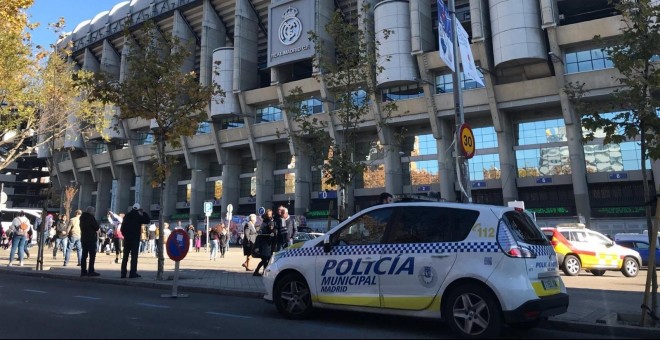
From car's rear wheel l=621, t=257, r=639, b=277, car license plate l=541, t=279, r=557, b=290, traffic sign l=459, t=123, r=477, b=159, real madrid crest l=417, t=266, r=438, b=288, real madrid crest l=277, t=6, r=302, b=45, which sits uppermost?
real madrid crest l=277, t=6, r=302, b=45

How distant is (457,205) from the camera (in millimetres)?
5871

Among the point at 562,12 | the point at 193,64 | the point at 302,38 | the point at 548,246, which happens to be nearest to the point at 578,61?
the point at 562,12

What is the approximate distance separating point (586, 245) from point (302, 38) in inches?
1241

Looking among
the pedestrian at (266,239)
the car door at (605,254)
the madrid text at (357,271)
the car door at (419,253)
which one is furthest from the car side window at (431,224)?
the car door at (605,254)

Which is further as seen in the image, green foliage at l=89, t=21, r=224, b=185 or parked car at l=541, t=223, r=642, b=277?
parked car at l=541, t=223, r=642, b=277

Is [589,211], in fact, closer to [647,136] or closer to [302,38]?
[302,38]

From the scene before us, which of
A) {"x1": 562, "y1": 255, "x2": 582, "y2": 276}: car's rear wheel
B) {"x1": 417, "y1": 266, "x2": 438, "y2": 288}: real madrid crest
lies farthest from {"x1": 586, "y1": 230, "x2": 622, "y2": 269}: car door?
{"x1": 417, "y1": 266, "x2": 438, "y2": 288}: real madrid crest

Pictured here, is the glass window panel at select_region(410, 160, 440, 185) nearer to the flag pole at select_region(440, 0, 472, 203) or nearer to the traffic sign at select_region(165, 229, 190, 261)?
the flag pole at select_region(440, 0, 472, 203)

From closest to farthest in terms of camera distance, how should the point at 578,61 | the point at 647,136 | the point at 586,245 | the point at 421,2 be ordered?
the point at 647,136
the point at 586,245
the point at 578,61
the point at 421,2

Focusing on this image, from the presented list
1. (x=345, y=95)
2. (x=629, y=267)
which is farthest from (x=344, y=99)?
(x=629, y=267)

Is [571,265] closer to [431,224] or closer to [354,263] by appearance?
[431,224]

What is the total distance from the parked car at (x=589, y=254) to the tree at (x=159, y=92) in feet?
38.2

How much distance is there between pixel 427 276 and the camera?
18.4ft

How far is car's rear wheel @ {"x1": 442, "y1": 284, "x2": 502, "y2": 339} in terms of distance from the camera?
520 centimetres
